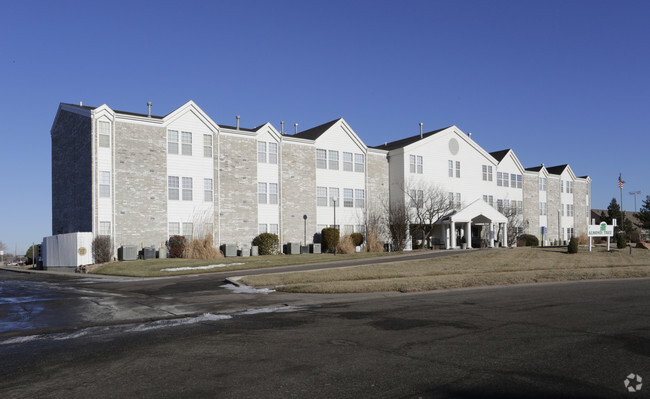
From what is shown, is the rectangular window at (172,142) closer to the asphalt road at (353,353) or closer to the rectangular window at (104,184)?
the rectangular window at (104,184)

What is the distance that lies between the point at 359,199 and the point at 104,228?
22.2 m

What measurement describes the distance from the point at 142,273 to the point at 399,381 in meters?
22.2

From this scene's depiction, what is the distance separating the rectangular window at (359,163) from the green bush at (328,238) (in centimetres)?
719

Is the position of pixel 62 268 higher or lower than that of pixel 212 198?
lower

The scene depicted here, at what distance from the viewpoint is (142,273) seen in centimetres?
2598

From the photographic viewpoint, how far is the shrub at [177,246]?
35812mm

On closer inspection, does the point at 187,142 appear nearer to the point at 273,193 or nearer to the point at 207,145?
the point at 207,145

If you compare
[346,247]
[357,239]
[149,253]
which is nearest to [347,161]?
[357,239]

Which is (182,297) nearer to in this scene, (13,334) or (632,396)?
(13,334)

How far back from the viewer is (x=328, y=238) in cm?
4294

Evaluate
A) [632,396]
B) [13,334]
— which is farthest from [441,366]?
[13,334]

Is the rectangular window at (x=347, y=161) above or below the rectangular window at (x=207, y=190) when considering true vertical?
above

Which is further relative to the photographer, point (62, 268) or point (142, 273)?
point (62, 268)

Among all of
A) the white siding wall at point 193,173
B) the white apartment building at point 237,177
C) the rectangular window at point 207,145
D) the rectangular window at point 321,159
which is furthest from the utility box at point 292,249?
the rectangular window at point 207,145
